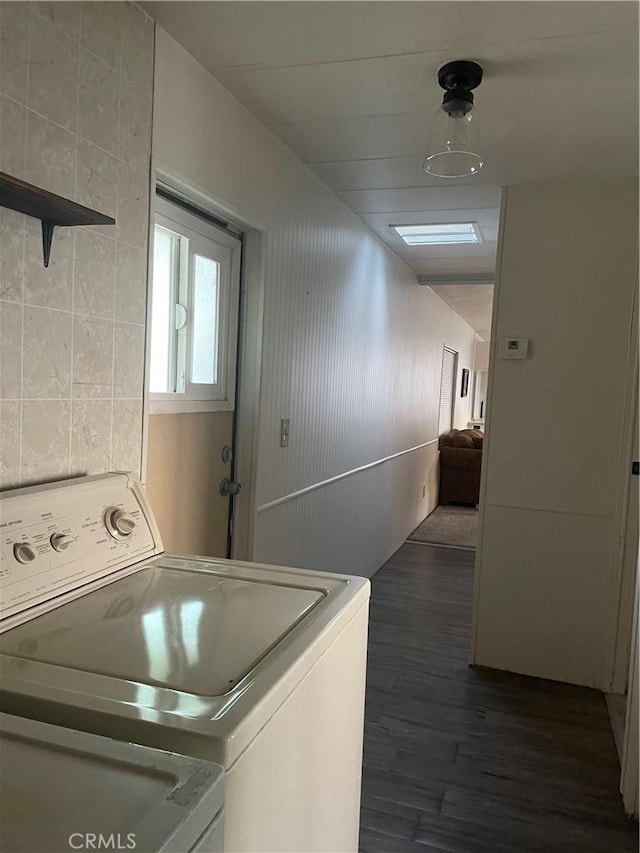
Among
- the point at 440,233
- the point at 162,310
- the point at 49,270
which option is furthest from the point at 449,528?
the point at 49,270

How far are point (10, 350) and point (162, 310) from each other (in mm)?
773

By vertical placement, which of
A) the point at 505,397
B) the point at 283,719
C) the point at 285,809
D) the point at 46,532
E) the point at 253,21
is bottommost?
the point at 285,809

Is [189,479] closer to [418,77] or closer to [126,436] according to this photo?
[126,436]

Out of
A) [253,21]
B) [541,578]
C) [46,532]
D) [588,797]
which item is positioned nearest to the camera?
[46,532]

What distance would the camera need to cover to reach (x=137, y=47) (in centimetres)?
166

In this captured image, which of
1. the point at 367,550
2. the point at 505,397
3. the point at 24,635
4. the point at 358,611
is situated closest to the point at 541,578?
the point at 505,397

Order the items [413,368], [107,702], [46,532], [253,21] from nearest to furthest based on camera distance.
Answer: [107,702]
[46,532]
[253,21]
[413,368]

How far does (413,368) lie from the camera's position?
17.9 ft

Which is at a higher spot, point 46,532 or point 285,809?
point 46,532

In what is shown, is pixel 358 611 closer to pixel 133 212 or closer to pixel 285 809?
pixel 285 809

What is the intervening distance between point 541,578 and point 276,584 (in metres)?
2.01

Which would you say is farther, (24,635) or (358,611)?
(358,611)

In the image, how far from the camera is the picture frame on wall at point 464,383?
8.88m

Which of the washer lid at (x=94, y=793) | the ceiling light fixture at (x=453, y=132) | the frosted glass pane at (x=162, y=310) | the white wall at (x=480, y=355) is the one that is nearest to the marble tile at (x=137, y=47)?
the frosted glass pane at (x=162, y=310)
